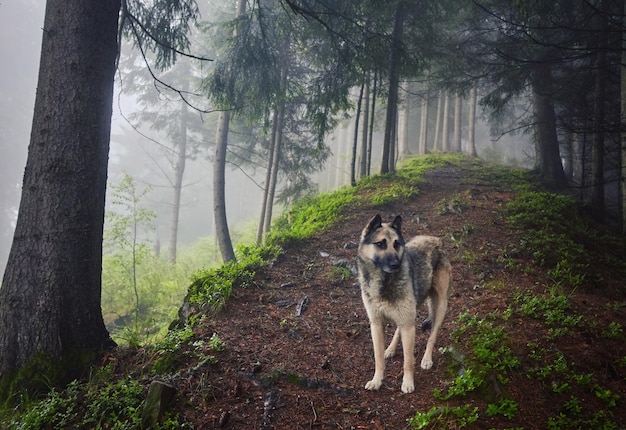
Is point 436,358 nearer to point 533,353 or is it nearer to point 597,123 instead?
point 533,353

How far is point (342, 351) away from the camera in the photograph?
4.63 meters

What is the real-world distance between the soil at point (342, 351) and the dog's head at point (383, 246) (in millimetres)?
1370

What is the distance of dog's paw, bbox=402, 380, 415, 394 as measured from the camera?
3.68 meters

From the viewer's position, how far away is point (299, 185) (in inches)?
626

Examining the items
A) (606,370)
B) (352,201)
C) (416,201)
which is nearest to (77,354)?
(606,370)

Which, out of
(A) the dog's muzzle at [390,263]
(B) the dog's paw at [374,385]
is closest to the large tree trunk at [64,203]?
(B) the dog's paw at [374,385]

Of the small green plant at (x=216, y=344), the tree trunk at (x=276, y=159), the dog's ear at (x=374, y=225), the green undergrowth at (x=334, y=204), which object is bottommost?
the small green plant at (x=216, y=344)

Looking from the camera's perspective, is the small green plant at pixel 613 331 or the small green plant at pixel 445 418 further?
the small green plant at pixel 613 331

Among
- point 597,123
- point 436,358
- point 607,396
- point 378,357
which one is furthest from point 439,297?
point 597,123

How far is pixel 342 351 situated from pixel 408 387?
112cm

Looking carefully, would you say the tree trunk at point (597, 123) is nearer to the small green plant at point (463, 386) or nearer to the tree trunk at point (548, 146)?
the tree trunk at point (548, 146)

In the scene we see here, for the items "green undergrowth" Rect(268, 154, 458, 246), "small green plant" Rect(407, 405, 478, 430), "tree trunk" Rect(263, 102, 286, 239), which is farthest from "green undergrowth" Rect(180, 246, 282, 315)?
"tree trunk" Rect(263, 102, 286, 239)

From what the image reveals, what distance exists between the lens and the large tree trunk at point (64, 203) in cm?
418

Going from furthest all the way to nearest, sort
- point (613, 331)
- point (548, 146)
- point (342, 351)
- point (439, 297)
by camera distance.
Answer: point (548, 146), point (342, 351), point (439, 297), point (613, 331)
